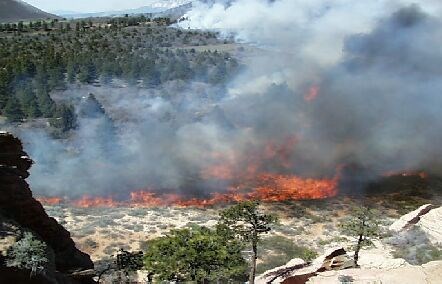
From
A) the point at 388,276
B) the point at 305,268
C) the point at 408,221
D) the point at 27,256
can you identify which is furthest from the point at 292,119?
the point at 27,256

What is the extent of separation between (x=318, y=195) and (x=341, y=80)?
29236mm

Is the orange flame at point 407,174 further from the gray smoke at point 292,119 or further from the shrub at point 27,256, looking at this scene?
the shrub at point 27,256

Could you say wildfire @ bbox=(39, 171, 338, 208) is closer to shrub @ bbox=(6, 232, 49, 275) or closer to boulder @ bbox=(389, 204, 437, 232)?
boulder @ bbox=(389, 204, 437, 232)

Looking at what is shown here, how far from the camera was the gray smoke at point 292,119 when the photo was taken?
48688 mm

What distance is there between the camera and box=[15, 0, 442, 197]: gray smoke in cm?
4869

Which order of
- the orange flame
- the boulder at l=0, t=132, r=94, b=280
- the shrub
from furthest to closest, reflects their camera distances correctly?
the orange flame, the boulder at l=0, t=132, r=94, b=280, the shrub

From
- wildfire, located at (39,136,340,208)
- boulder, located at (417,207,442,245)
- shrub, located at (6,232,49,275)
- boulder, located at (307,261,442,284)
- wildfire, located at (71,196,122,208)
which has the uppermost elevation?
shrub, located at (6,232,49,275)

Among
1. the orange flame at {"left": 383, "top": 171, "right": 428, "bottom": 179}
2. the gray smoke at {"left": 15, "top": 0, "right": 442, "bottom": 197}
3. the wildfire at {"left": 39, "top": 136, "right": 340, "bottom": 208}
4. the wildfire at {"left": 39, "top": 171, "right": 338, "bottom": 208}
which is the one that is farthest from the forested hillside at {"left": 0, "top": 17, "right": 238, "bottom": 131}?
the orange flame at {"left": 383, "top": 171, "right": 428, "bottom": 179}

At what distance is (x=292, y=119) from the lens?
61125 millimetres

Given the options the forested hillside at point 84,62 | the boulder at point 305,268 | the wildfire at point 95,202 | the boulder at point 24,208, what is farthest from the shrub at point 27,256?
the forested hillside at point 84,62

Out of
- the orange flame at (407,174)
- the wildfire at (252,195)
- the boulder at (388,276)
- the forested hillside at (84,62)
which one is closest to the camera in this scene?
the boulder at (388,276)

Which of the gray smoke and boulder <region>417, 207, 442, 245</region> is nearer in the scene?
boulder <region>417, 207, 442, 245</region>

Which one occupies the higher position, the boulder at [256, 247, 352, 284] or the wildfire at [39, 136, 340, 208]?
the boulder at [256, 247, 352, 284]

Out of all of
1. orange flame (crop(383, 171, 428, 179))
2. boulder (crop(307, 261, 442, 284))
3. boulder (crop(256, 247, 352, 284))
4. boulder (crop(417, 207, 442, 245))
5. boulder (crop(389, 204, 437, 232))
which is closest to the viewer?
boulder (crop(307, 261, 442, 284))
